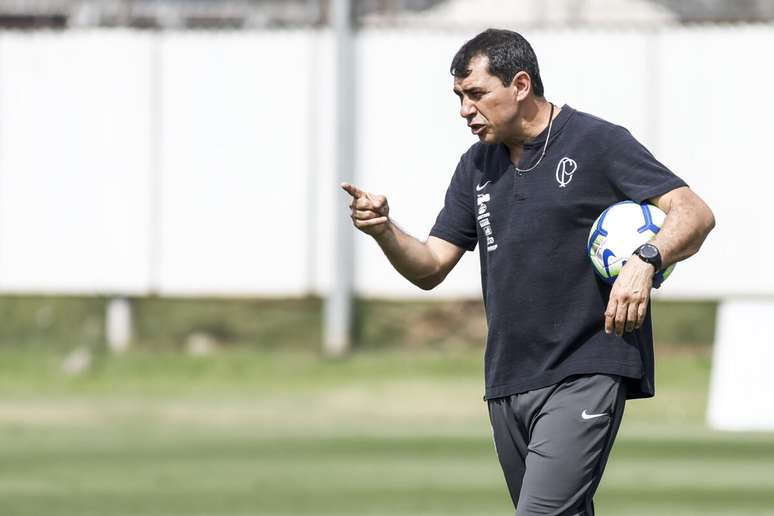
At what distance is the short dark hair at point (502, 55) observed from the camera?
16.2 feet

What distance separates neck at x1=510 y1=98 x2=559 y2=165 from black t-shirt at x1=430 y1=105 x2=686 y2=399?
37mm

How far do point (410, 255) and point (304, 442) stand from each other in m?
5.94

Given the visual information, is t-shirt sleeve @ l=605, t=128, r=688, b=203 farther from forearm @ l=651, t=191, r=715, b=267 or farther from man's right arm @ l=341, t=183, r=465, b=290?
man's right arm @ l=341, t=183, r=465, b=290

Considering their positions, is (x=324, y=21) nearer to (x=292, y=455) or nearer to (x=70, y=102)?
(x=70, y=102)

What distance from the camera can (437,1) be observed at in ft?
48.5

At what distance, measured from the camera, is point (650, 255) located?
4664 millimetres

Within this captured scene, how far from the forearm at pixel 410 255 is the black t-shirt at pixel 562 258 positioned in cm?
37

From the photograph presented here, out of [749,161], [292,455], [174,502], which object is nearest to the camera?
[174,502]

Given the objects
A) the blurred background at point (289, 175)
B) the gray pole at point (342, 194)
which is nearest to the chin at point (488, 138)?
the blurred background at point (289, 175)

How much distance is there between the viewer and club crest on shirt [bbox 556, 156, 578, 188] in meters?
4.92

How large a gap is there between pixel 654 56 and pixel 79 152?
6024 mm

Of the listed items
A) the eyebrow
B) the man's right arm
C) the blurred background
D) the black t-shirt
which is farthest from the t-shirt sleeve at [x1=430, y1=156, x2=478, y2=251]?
the blurred background

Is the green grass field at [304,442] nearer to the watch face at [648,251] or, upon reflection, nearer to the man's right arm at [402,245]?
the man's right arm at [402,245]

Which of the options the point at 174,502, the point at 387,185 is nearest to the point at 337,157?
the point at 387,185
